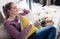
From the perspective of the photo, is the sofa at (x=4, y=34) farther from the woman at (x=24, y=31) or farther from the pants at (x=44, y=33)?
the pants at (x=44, y=33)

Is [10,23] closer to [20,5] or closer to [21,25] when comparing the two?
[21,25]

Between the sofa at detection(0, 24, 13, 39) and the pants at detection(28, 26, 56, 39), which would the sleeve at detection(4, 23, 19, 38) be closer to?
the sofa at detection(0, 24, 13, 39)

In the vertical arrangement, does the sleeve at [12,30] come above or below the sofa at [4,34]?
above

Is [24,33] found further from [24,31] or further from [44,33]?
[44,33]

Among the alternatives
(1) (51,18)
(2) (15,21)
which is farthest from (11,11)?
(1) (51,18)

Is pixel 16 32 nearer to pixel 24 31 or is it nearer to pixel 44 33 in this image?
pixel 24 31

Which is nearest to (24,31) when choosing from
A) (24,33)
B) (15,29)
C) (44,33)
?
(24,33)

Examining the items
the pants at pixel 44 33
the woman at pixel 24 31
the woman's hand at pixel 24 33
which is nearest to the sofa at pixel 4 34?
the woman at pixel 24 31

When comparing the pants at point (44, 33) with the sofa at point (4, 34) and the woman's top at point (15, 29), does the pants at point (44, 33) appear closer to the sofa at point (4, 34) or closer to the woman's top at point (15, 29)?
the woman's top at point (15, 29)

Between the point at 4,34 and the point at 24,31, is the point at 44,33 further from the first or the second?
the point at 4,34

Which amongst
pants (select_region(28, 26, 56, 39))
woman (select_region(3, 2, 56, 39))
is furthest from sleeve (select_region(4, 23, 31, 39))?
pants (select_region(28, 26, 56, 39))

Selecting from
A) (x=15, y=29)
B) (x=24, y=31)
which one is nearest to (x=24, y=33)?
(x=24, y=31)

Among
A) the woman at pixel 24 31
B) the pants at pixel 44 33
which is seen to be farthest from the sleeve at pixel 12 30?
the pants at pixel 44 33

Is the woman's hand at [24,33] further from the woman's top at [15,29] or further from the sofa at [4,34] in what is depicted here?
the sofa at [4,34]
